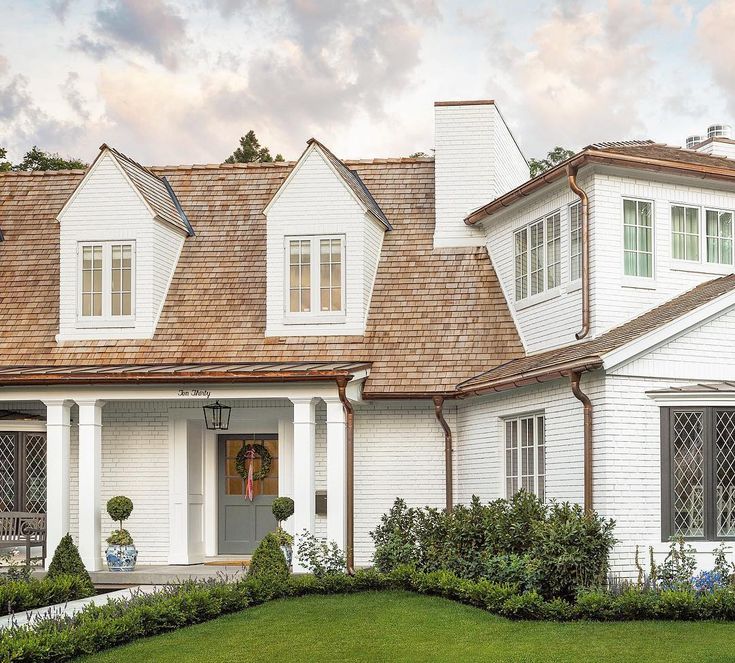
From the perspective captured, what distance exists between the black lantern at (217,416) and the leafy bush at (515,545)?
399 cm

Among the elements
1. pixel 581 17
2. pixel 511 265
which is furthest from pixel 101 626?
pixel 581 17

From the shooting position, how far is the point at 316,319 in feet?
63.9

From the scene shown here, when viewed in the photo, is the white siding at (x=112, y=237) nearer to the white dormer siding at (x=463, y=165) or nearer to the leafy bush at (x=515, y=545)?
the white dormer siding at (x=463, y=165)

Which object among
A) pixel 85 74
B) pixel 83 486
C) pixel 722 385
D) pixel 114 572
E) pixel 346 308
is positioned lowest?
pixel 114 572

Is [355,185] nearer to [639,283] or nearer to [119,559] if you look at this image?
[639,283]

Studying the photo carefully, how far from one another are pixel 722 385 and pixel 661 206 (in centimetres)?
317

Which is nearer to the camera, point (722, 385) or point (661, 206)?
point (722, 385)

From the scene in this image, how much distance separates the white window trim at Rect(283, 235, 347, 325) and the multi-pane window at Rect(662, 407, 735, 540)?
6.46 metres

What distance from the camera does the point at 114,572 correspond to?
17.7 m

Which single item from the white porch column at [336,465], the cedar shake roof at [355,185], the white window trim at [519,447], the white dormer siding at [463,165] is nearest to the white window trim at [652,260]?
the white window trim at [519,447]

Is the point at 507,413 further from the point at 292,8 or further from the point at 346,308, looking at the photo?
the point at 292,8

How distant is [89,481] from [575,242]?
808 centimetres

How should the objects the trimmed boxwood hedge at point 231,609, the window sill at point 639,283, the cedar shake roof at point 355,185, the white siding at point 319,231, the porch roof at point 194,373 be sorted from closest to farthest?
the trimmed boxwood hedge at point 231,609 → the window sill at point 639,283 → the porch roof at point 194,373 → the white siding at point 319,231 → the cedar shake roof at point 355,185

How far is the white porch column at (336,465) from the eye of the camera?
1742 cm
